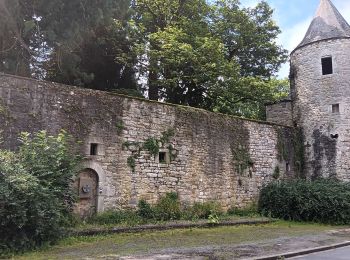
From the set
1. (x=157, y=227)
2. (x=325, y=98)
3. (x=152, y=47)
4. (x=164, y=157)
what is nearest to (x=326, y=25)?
(x=325, y=98)

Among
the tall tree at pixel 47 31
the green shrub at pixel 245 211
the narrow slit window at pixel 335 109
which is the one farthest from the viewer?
the narrow slit window at pixel 335 109

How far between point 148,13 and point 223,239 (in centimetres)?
1711

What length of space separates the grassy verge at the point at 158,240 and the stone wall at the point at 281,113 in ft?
24.1

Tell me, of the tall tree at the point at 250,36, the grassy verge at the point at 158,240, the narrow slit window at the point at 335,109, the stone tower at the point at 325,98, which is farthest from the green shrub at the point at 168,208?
the tall tree at the point at 250,36

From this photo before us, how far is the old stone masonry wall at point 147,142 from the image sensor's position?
Result: 11.7 metres

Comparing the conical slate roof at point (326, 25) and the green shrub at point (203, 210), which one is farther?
the conical slate roof at point (326, 25)

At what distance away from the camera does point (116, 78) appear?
23.4 m

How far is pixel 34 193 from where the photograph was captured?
8.84 m

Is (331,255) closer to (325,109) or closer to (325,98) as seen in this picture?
(325,109)

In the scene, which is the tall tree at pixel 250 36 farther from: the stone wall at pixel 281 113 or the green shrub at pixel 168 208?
the green shrub at pixel 168 208

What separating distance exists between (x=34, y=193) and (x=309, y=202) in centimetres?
1068

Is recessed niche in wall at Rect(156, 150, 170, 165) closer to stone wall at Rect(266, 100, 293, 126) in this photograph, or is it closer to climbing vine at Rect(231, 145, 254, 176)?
climbing vine at Rect(231, 145, 254, 176)

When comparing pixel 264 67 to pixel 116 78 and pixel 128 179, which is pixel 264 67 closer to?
pixel 116 78

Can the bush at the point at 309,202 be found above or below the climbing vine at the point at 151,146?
below
